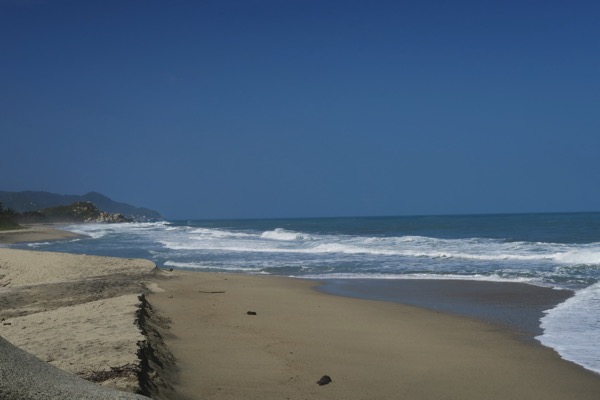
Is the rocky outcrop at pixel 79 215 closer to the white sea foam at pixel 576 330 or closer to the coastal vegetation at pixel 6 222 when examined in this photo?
the coastal vegetation at pixel 6 222

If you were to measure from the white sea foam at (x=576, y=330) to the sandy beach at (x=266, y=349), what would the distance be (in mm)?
298

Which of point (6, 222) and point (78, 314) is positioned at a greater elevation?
point (6, 222)

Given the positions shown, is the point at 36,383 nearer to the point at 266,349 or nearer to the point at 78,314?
the point at 266,349

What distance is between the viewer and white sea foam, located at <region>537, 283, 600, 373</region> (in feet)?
24.2

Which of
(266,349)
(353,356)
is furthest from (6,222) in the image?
(353,356)

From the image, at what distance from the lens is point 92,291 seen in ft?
35.4

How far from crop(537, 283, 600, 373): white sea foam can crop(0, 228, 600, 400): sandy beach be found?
0.30 meters

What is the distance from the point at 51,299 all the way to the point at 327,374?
6.05 metres

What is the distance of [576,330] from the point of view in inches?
353

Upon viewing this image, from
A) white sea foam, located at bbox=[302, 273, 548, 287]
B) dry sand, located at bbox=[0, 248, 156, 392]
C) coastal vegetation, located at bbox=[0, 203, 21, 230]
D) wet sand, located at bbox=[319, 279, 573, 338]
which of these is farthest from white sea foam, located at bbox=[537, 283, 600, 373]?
coastal vegetation, located at bbox=[0, 203, 21, 230]

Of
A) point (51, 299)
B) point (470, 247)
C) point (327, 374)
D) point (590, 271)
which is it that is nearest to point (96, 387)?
point (327, 374)

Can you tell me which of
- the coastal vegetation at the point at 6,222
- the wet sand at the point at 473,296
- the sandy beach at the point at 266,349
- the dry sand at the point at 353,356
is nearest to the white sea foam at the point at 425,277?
the wet sand at the point at 473,296

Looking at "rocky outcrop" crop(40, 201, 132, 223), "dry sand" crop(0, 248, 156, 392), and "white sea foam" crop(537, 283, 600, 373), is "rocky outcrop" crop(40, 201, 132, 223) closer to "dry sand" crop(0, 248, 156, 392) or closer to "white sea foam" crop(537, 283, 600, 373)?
"dry sand" crop(0, 248, 156, 392)

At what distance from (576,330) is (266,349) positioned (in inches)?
200
